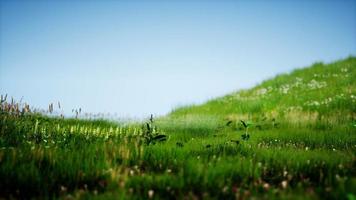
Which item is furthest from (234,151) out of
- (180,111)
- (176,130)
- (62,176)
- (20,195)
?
(180,111)

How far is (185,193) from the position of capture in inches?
170

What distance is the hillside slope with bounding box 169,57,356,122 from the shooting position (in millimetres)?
15055

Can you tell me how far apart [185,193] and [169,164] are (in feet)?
4.53

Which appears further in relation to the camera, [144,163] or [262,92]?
[262,92]

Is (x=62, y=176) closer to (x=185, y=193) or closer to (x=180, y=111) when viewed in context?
(x=185, y=193)

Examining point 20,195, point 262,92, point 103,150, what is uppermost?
point 262,92

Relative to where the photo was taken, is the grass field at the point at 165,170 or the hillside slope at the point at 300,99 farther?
the hillside slope at the point at 300,99

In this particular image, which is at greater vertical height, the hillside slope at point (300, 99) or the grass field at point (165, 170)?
the hillside slope at point (300, 99)

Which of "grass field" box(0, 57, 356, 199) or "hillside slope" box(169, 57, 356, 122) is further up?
"hillside slope" box(169, 57, 356, 122)

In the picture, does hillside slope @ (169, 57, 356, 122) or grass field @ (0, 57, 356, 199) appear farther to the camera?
hillside slope @ (169, 57, 356, 122)

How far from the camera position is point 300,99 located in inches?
695

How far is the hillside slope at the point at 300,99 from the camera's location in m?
15.1

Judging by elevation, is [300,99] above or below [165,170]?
above

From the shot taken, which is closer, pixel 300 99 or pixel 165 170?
pixel 165 170
